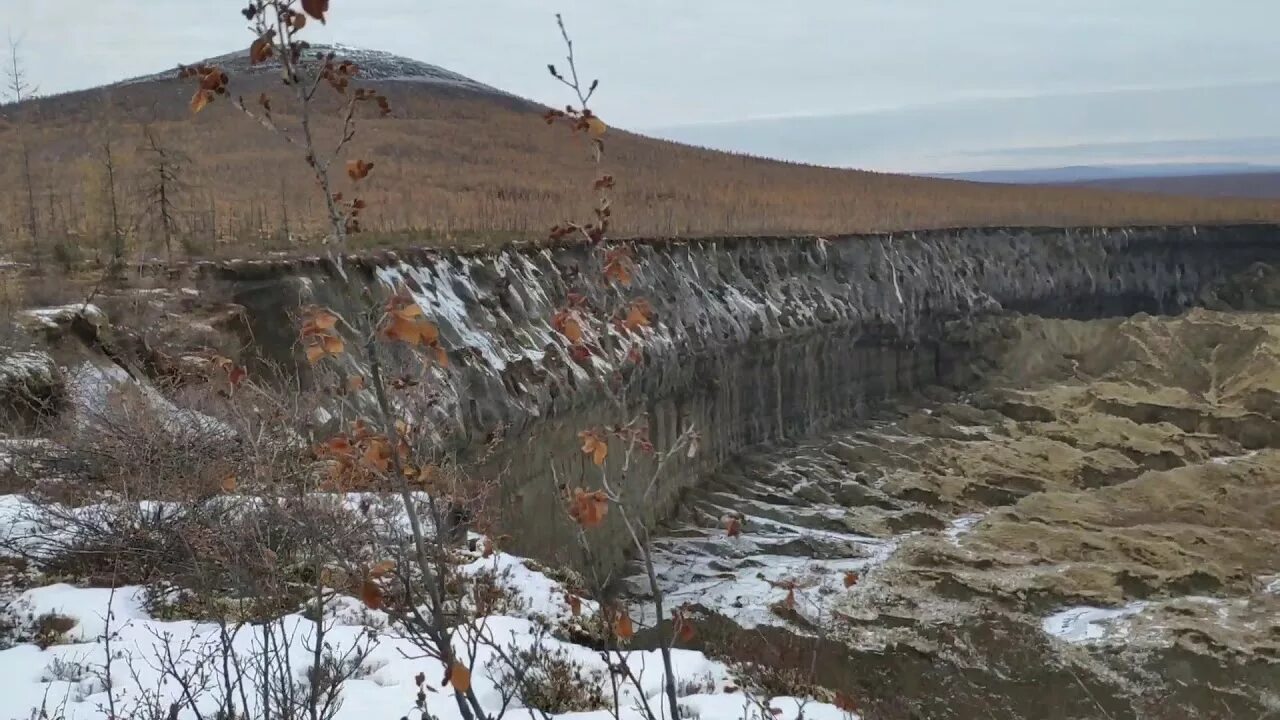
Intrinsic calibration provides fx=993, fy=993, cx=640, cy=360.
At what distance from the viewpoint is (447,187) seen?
96.8 ft

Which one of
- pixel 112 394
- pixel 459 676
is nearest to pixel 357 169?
pixel 459 676

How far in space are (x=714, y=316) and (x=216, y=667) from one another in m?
15.3

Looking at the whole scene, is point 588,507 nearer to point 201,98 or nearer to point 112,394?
point 201,98

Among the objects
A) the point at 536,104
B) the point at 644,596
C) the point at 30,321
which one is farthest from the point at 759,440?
the point at 536,104

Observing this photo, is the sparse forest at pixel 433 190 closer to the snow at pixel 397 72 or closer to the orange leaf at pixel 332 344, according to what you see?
the snow at pixel 397 72

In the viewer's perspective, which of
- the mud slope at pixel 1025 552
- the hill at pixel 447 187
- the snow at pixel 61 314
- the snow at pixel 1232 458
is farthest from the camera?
the snow at pixel 1232 458

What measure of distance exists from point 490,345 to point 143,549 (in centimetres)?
652

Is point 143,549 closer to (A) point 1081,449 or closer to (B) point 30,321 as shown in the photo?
(B) point 30,321

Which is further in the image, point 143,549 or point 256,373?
point 256,373

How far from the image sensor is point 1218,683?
1077 centimetres

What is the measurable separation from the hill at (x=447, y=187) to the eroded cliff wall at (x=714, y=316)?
57.6 inches

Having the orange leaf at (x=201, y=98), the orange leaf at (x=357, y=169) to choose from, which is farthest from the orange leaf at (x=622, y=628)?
the orange leaf at (x=201, y=98)

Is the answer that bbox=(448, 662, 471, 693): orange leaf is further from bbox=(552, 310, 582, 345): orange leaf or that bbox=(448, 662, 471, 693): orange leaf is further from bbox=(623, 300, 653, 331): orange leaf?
bbox=(623, 300, 653, 331): orange leaf

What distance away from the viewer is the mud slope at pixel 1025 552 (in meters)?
10.7
